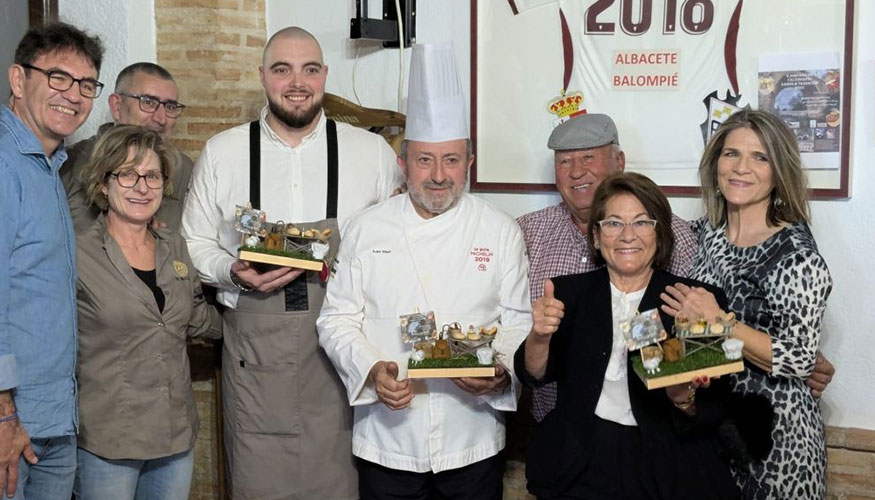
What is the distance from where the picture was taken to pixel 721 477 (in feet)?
8.13

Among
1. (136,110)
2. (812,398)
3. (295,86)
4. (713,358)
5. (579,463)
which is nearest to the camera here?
(713,358)

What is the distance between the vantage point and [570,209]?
3.24 meters

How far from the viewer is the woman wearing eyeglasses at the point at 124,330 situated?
2.82 metres

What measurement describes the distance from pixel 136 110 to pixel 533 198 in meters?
1.58

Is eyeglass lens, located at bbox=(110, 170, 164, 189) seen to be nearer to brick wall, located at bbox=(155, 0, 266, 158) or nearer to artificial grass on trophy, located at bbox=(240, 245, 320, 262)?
artificial grass on trophy, located at bbox=(240, 245, 320, 262)

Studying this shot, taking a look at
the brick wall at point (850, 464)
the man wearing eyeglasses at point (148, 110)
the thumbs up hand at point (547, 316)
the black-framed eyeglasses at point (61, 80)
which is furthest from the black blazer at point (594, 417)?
the man wearing eyeglasses at point (148, 110)

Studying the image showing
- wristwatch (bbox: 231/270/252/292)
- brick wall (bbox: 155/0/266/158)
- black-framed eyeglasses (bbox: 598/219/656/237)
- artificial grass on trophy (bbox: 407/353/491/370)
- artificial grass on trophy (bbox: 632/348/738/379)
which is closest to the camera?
artificial grass on trophy (bbox: 632/348/738/379)

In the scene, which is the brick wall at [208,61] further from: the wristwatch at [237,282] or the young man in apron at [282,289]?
the wristwatch at [237,282]

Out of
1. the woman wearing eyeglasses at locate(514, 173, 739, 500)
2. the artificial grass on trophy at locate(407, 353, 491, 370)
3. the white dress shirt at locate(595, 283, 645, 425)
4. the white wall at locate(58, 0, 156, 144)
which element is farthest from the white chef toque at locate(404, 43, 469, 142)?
the white wall at locate(58, 0, 156, 144)

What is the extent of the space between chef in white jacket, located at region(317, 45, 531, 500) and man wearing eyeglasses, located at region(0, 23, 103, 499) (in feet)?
2.63

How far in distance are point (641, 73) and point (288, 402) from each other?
69.9 inches

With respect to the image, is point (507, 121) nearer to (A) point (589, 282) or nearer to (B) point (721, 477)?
(A) point (589, 282)

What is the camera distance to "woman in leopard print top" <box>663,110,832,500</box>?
99.7 inches

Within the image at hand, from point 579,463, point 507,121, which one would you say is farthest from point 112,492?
point 507,121
